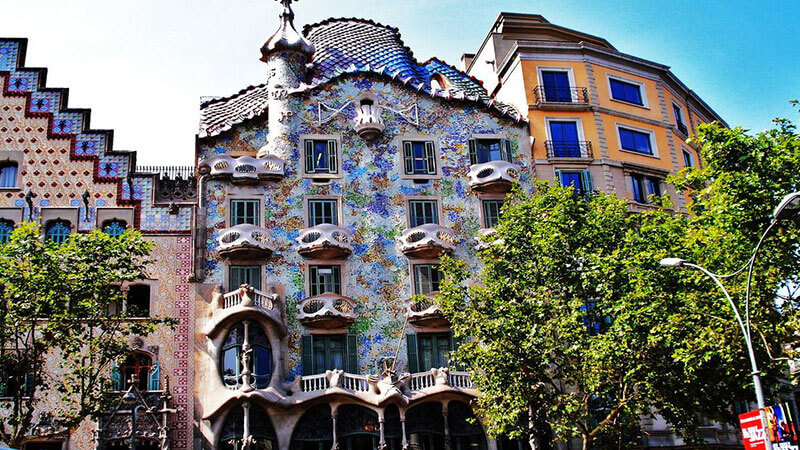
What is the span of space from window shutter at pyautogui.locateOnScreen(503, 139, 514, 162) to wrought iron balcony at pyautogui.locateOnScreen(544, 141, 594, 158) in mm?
1690

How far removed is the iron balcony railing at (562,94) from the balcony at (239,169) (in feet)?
41.1

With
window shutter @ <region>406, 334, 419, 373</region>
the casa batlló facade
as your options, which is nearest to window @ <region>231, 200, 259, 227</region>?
the casa batlló facade

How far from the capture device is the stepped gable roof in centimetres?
3738

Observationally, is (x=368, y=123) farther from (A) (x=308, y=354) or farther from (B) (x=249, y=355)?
(B) (x=249, y=355)

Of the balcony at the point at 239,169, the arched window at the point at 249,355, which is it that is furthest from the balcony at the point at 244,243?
the arched window at the point at 249,355

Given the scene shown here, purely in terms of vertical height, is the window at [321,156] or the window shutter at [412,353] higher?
the window at [321,156]

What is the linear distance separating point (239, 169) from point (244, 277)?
442 cm

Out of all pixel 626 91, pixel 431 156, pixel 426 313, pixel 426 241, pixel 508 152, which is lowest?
pixel 426 313

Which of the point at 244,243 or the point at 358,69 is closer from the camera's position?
the point at 244,243

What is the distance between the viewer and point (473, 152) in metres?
37.1

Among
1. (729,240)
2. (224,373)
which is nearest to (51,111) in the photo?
(224,373)

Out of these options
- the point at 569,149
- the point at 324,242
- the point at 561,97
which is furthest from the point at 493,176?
the point at 324,242

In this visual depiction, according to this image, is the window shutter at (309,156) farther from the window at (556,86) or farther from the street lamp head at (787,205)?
the street lamp head at (787,205)

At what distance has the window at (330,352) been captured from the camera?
3203 centimetres
